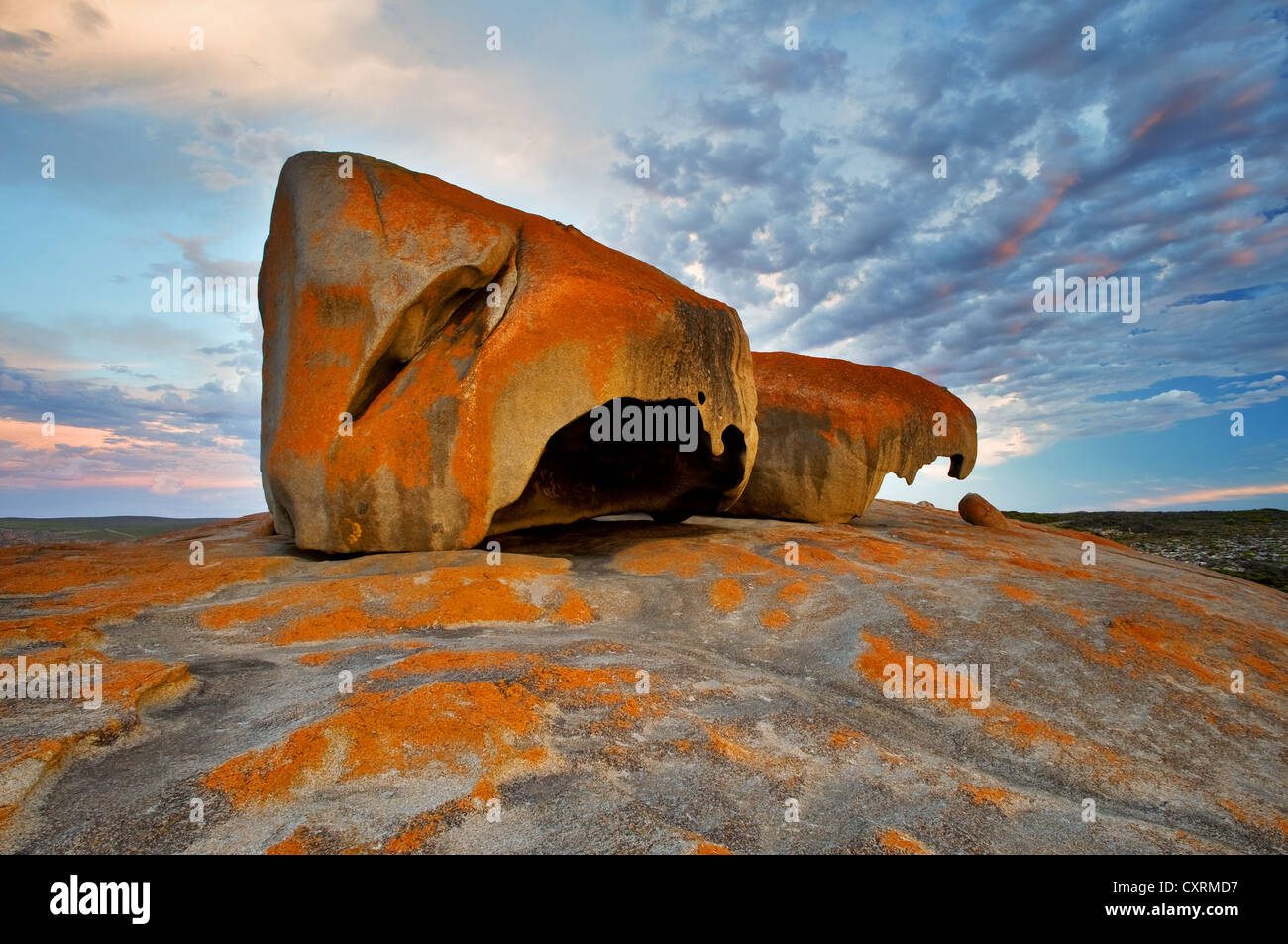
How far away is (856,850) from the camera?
2.96 metres

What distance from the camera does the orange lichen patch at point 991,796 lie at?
11.5ft

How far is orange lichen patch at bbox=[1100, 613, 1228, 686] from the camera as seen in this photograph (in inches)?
222

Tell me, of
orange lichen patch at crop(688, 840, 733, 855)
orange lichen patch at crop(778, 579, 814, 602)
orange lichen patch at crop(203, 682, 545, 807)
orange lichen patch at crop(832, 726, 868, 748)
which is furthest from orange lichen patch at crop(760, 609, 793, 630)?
orange lichen patch at crop(688, 840, 733, 855)

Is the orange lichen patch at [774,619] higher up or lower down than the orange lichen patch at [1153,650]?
higher up

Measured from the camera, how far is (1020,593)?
7.23 m

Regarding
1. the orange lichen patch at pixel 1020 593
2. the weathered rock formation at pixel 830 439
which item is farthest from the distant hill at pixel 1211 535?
the orange lichen patch at pixel 1020 593

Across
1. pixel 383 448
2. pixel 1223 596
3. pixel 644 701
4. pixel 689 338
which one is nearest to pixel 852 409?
pixel 689 338

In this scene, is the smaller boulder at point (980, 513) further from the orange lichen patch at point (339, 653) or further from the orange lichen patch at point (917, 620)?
the orange lichen patch at point (339, 653)

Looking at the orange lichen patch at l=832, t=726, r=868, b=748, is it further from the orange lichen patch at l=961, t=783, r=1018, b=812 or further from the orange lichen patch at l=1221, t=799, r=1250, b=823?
the orange lichen patch at l=1221, t=799, r=1250, b=823

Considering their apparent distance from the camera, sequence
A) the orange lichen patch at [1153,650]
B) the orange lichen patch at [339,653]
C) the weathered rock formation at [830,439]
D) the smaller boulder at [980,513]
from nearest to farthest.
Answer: the orange lichen patch at [339,653] → the orange lichen patch at [1153,650] → the weathered rock formation at [830,439] → the smaller boulder at [980,513]

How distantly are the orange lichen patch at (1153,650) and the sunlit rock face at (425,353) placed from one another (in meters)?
5.39

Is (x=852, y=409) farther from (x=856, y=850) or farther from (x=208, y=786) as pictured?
(x=208, y=786)

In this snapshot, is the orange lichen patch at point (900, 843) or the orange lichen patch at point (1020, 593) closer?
the orange lichen patch at point (900, 843)

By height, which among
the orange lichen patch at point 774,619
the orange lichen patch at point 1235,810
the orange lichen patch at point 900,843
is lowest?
the orange lichen patch at point 1235,810
